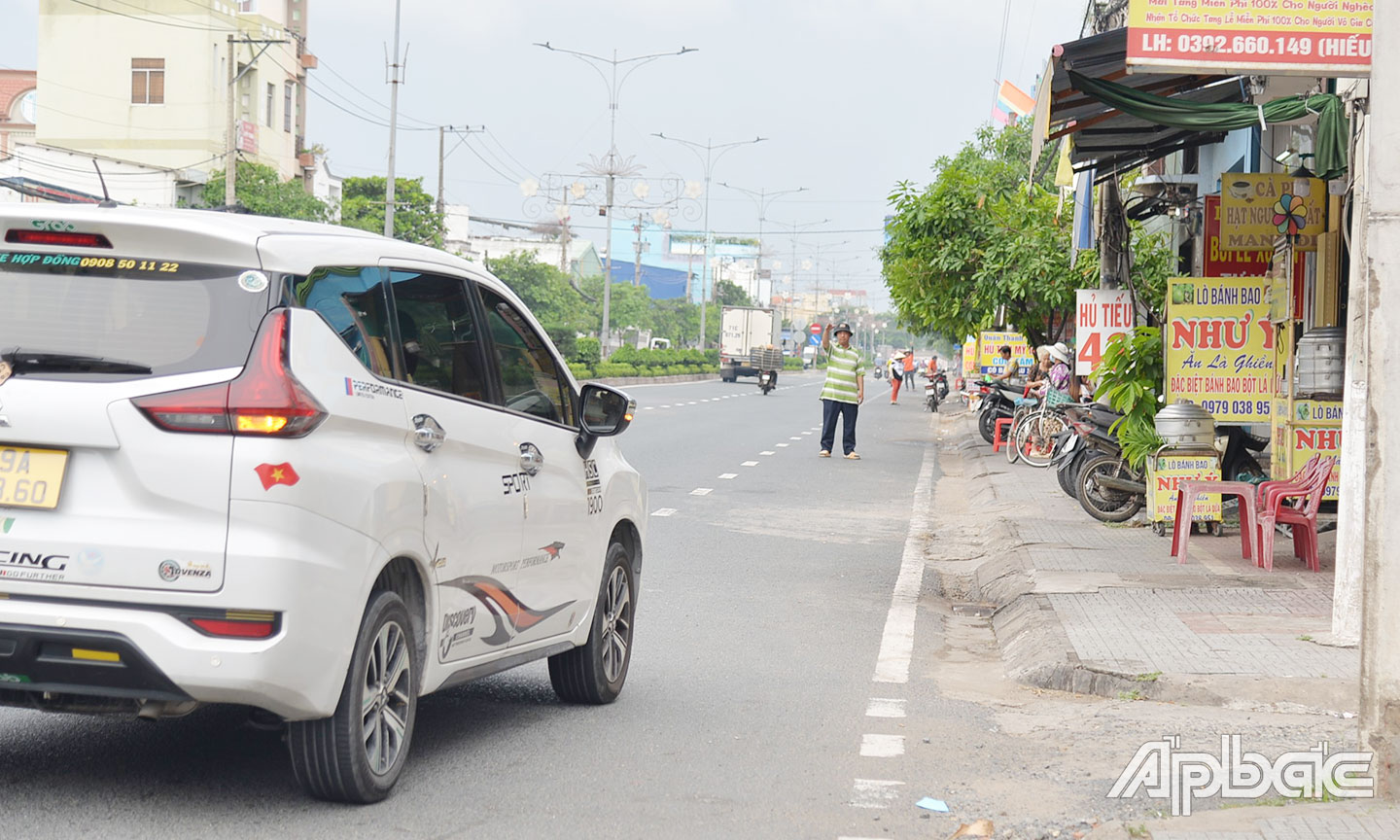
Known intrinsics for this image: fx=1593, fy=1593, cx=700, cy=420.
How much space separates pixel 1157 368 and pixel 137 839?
10953 mm

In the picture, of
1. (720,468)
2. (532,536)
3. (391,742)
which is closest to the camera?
(391,742)

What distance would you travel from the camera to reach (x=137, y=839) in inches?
173

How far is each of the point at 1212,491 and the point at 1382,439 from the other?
6.64m

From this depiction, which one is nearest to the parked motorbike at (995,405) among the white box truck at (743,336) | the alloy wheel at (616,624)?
the alloy wheel at (616,624)

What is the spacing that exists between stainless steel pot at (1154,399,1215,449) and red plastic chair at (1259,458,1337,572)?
159cm

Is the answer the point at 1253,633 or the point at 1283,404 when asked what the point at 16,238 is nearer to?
the point at 1253,633

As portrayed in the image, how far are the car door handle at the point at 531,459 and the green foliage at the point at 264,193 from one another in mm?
49719

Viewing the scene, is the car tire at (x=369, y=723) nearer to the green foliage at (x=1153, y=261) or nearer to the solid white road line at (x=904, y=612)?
the solid white road line at (x=904, y=612)

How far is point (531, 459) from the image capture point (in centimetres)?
571

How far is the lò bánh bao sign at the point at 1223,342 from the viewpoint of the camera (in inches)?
491

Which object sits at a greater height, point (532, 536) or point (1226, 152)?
point (1226, 152)

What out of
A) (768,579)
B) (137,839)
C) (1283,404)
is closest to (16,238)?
(137,839)

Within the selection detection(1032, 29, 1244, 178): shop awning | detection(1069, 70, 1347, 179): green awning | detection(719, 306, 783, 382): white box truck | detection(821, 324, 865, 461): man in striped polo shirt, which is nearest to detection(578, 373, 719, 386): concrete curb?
detection(719, 306, 783, 382): white box truck

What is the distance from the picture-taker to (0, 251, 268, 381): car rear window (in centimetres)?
429
